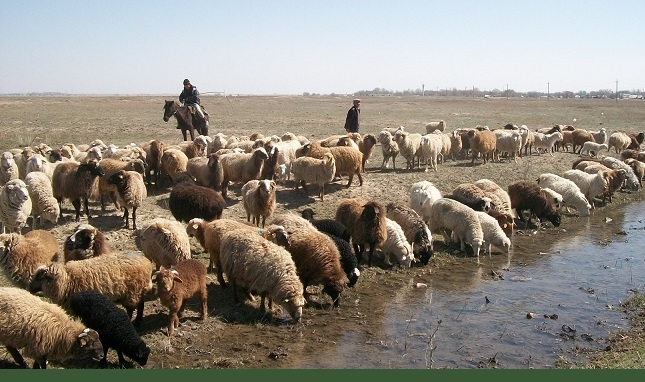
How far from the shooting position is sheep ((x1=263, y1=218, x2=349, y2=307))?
8.98 metres

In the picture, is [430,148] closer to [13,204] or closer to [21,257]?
[13,204]

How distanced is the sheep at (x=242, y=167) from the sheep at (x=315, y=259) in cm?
550

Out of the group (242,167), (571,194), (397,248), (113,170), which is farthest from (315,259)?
(571,194)

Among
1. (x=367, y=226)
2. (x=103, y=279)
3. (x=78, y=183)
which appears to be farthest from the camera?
(x=78, y=183)

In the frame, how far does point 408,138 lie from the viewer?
65.8 ft

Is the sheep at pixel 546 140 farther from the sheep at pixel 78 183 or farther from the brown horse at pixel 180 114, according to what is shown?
the sheep at pixel 78 183

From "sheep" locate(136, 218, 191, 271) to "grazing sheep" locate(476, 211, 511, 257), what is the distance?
6.66 meters

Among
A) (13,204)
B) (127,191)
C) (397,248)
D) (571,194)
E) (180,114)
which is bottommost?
(397,248)

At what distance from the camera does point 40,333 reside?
6.19 metres

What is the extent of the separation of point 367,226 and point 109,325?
5624 millimetres

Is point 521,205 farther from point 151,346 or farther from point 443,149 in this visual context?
point 151,346

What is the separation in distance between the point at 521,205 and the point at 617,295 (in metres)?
5.28

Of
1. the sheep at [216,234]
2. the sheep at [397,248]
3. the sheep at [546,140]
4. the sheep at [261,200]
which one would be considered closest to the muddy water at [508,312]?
the sheep at [397,248]

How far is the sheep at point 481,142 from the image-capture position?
861 inches
